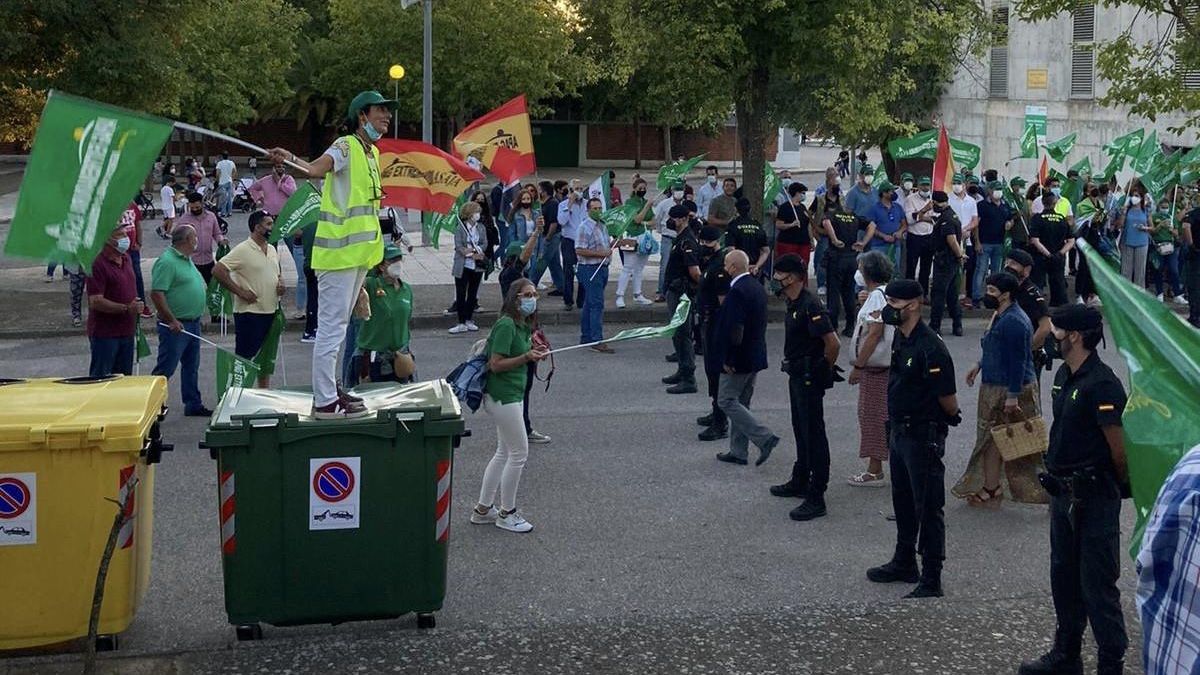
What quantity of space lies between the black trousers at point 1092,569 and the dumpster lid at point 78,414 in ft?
14.4

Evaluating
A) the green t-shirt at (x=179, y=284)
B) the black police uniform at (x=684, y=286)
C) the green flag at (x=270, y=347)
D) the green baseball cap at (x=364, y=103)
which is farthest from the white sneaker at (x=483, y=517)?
the black police uniform at (x=684, y=286)

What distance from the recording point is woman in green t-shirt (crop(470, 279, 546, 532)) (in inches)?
336

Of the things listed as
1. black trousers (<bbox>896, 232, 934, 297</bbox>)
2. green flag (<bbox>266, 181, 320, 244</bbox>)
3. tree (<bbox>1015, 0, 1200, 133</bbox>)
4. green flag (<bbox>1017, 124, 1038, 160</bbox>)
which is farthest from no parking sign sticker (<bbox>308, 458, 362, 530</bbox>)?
green flag (<bbox>1017, 124, 1038, 160</bbox>)

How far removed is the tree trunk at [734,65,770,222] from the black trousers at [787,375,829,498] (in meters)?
10.0

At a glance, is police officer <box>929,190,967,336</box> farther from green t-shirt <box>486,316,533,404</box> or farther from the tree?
green t-shirt <box>486,316,533,404</box>

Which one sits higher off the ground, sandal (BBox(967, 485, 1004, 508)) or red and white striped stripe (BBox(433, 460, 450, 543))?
red and white striped stripe (BBox(433, 460, 450, 543))

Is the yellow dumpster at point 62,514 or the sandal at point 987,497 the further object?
the sandal at point 987,497

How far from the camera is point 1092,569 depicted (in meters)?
6.29

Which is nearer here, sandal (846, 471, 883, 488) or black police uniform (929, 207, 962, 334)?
sandal (846, 471, 883, 488)

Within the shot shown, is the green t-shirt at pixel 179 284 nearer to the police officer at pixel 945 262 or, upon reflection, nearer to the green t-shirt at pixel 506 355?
the green t-shirt at pixel 506 355

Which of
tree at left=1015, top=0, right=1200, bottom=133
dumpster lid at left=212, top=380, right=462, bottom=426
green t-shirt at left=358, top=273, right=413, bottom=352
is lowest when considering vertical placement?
dumpster lid at left=212, top=380, right=462, bottom=426

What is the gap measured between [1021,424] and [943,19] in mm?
11653

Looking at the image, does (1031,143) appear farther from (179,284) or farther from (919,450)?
(919,450)

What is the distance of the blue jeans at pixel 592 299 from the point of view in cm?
1523
